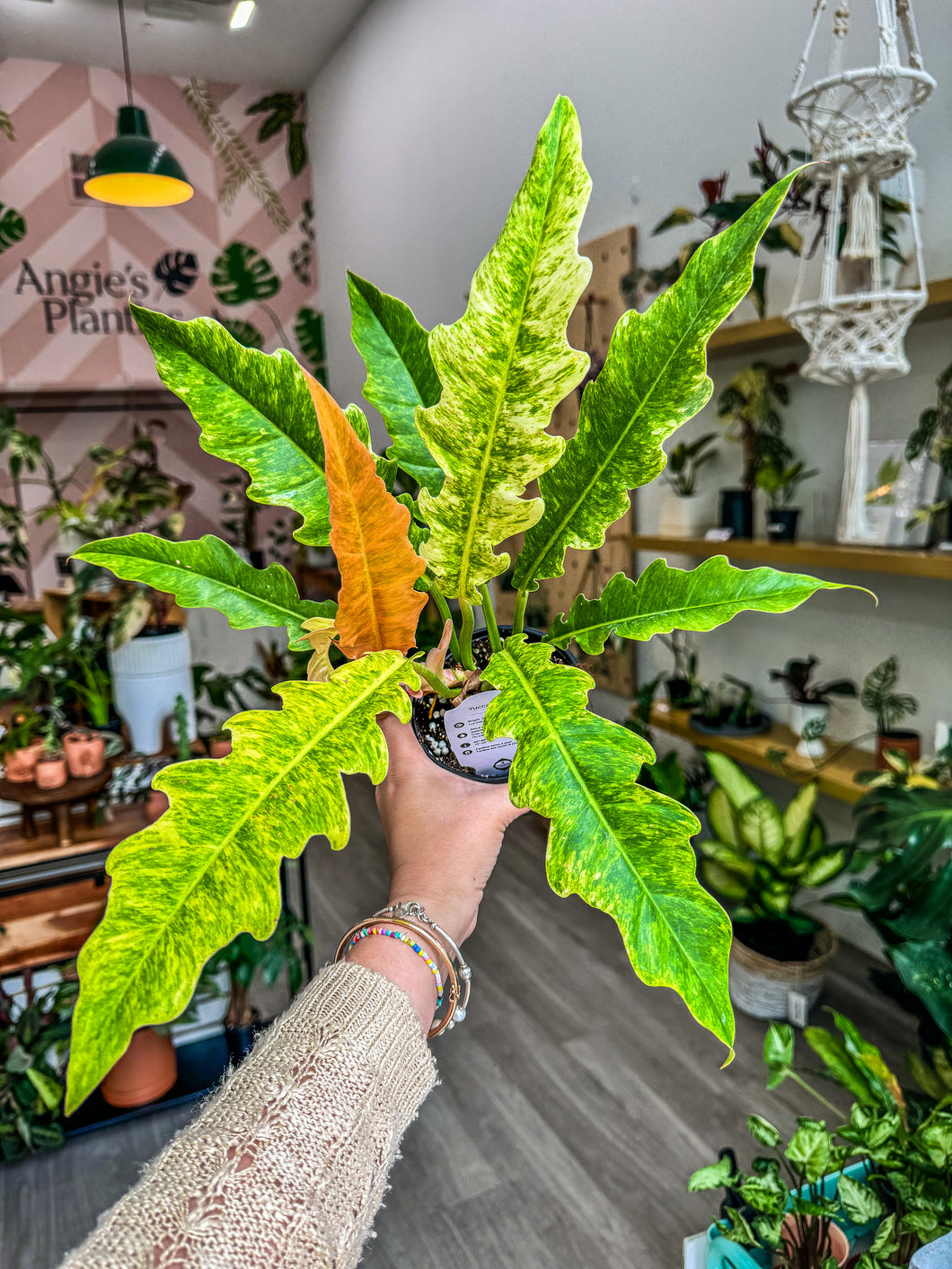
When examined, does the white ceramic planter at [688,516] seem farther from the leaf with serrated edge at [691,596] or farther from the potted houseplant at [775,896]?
the leaf with serrated edge at [691,596]

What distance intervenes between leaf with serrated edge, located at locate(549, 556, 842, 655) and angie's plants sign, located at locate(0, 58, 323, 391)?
17.6ft

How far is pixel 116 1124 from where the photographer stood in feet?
6.59

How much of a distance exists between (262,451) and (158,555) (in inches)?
4.3

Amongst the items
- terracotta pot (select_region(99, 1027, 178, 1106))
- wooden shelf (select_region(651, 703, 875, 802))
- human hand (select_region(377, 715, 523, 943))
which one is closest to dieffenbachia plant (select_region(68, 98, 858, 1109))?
human hand (select_region(377, 715, 523, 943))

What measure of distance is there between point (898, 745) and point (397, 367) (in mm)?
1855

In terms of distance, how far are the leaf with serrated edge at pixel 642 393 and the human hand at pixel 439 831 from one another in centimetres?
21

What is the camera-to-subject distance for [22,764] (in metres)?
1.86

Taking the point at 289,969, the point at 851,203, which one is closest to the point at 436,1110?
the point at 289,969

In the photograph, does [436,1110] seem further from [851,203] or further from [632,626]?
[851,203]

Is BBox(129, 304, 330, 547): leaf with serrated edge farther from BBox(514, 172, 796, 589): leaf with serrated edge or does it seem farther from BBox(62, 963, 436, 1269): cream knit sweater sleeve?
BBox(62, 963, 436, 1269): cream knit sweater sleeve

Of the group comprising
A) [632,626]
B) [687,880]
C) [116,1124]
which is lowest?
[116,1124]

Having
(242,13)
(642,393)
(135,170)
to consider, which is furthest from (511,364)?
(242,13)

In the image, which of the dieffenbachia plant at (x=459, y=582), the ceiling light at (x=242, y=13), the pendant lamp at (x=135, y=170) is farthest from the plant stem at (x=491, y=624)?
the ceiling light at (x=242, y=13)

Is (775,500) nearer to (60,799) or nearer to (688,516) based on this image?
→ (688,516)
